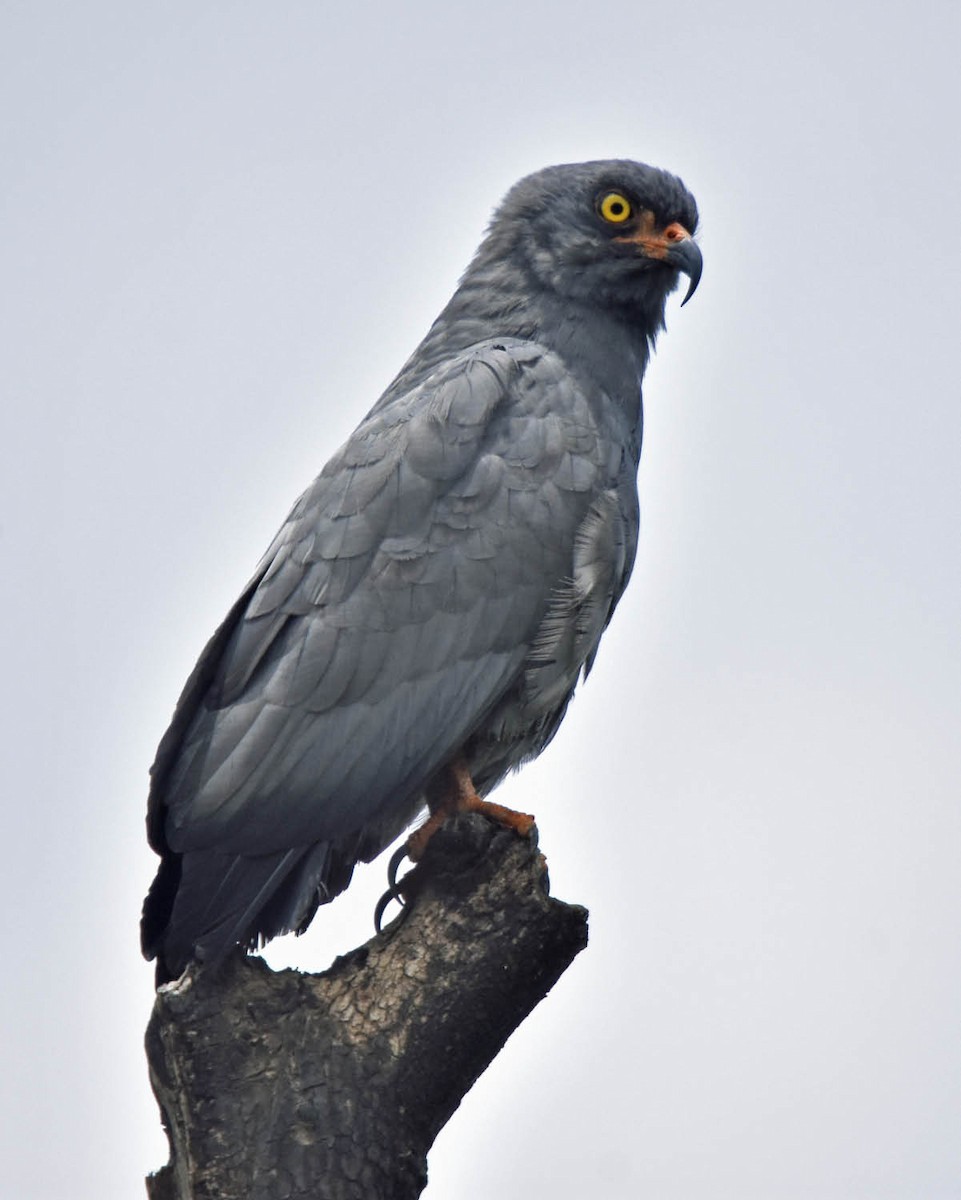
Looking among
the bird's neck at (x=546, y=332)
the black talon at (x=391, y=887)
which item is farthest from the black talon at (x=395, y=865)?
the bird's neck at (x=546, y=332)

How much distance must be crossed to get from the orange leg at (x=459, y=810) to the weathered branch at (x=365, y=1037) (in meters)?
0.17

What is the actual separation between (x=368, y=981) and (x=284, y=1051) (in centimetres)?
38

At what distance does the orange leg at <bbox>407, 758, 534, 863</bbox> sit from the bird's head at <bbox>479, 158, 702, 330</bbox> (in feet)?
7.76

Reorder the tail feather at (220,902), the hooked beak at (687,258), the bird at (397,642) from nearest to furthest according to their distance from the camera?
1. the tail feather at (220,902)
2. the bird at (397,642)
3. the hooked beak at (687,258)

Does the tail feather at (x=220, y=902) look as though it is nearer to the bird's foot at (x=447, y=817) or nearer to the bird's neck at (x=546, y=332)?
the bird's foot at (x=447, y=817)

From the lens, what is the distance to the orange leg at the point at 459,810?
6.29m

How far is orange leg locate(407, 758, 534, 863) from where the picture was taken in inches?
248

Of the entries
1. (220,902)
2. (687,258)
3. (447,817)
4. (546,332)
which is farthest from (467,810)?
(687,258)

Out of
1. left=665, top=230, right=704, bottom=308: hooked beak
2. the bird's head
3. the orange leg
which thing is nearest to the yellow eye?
the bird's head

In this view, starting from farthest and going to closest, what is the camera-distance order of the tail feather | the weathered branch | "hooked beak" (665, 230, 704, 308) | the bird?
"hooked beak" (665, 230, 704, 308)
the bird
the tail feather
the weathered branch

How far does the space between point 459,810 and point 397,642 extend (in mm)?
709

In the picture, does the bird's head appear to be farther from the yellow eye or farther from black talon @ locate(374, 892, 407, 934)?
black talon @ locate(374, 892, 407, 934)

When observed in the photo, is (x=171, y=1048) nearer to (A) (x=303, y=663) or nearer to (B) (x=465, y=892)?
(B) (x=465, y=892)

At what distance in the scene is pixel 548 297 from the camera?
308 inches
